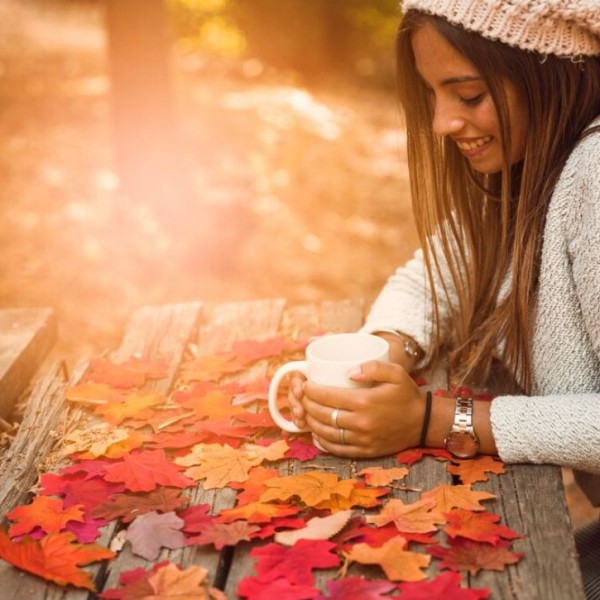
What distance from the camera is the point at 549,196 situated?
2.15m

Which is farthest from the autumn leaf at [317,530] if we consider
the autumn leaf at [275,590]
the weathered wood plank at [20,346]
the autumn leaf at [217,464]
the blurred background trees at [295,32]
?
the blurred background trees at [295,32]

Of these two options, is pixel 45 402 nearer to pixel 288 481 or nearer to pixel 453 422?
pixel 288 481

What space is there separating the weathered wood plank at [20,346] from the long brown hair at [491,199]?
3.95 feet

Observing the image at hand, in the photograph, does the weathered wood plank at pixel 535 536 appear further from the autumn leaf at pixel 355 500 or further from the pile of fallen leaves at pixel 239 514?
the autumn leaf at pixel 355 500

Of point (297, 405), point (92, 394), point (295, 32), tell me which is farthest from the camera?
point (295, 32)

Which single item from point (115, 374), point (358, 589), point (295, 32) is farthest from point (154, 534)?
point (295, 32)

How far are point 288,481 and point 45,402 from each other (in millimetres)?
803

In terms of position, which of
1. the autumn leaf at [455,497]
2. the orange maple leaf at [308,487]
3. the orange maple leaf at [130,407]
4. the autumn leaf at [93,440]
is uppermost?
the autumn leaf at [455,497]

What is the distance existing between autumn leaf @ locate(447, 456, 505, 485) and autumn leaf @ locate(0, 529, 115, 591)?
0.75m

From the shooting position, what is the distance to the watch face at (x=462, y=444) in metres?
1.96

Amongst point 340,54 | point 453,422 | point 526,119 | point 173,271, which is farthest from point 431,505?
point 340,54

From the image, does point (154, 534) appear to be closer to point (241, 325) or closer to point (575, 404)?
point (575, 404)

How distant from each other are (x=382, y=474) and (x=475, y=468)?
0.68ft

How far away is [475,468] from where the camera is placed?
1910 millimetres
